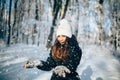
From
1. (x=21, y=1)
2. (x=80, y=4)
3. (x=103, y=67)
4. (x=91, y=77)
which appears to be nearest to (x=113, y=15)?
(x=80, y=4)

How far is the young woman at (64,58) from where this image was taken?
15.2 feet

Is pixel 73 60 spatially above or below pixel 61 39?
below

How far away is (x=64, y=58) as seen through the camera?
4.67m

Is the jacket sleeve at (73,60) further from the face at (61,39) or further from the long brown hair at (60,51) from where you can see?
the face at (61,39)

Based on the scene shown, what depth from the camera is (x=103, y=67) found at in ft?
39.9

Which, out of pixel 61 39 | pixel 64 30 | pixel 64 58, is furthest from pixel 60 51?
pixel 64 30

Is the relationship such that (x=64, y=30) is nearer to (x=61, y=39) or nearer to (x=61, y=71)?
(x=61, y=39)

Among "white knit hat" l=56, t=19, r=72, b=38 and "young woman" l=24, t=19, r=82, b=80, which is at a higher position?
"white knit hat" l=56, t=19, r=72, b=38

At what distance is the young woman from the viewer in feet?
15.2

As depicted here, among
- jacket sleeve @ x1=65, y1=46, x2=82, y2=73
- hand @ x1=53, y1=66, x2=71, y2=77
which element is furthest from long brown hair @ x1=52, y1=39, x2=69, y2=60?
hand @ x1=53, y1=66, x2=71, y2=77

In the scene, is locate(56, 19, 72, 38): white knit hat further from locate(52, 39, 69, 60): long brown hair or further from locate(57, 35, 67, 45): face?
locate(52, 39, 69, 60): long brown hair

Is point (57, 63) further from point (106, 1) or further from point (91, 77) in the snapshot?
point (106, 1)

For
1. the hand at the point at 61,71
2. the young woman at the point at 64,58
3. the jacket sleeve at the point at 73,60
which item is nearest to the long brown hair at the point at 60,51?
the young woman at the point at 64,58

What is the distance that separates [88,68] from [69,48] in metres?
6.99
